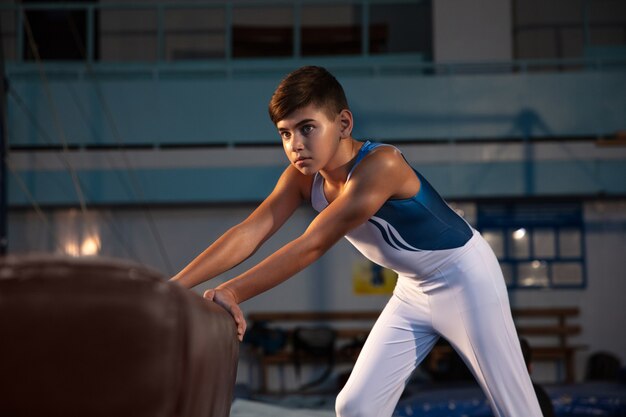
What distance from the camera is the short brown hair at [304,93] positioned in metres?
1.96

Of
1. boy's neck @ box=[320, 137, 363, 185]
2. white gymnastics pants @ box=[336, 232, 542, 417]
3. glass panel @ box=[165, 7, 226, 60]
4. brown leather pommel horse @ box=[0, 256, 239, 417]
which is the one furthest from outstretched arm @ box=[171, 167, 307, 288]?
glass panel @ box=[165, 7, 226, 60]

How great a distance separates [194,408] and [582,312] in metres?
9.74

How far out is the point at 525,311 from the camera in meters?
9.88

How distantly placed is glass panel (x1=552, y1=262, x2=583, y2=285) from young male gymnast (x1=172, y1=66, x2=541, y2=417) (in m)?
8.01

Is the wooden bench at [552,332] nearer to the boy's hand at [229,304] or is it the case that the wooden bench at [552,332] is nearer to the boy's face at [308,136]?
the boy's face at [308,136]

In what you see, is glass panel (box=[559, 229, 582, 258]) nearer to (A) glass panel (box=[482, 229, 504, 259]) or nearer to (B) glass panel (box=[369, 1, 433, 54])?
(A) glass panel (box=[482, 229, 504, 259])

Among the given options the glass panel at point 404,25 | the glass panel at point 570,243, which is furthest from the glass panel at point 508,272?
the glass panel at point 404,25

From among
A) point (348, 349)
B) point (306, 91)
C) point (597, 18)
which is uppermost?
point (597, 18)

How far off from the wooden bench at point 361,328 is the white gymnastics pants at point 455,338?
24.2 ft

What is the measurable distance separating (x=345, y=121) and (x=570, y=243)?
8514mm

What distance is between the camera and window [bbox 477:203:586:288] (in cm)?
998

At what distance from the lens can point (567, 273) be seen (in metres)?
9.96

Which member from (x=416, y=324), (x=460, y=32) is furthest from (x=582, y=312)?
(x=416, y=324)

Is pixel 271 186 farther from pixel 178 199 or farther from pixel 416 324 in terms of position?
pixel 416 324
